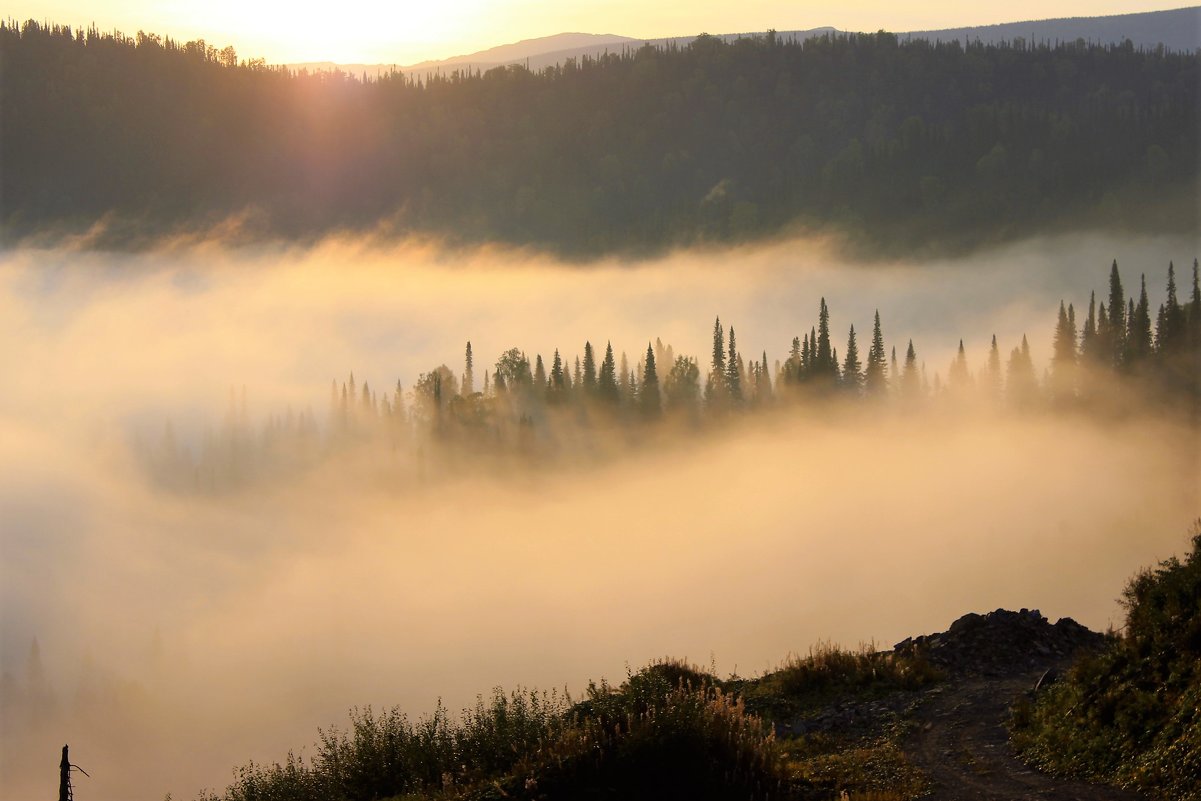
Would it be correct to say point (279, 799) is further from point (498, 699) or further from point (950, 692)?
point (950, 692)

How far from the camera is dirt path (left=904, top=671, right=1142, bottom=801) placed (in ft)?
68.8

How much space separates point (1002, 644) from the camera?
109ft

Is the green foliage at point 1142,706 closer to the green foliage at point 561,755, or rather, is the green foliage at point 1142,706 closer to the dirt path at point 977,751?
the dirt path at point 977,751

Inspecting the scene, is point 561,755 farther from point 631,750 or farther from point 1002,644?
point 1002,644

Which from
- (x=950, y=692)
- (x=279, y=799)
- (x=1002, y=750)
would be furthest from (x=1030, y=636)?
(x=279, y=799)

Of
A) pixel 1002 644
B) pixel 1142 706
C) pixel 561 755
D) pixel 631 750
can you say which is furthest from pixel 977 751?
pixel 1002 644

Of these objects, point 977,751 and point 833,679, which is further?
point 833,679

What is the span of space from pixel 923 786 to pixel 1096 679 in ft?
13.5

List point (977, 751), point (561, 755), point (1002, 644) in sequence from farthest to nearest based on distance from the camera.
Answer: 1. point (1002, 644)
2. point (977, 751)
3. point (561, 755)

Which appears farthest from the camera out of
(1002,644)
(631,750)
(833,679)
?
(1002,644)

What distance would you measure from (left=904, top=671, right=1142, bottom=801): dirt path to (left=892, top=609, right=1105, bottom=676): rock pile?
1.19 metres

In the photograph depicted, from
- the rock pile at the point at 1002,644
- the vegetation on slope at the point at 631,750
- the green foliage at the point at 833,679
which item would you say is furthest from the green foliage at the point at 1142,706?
the rock pile at the point at 1002,644

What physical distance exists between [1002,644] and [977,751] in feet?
30.7

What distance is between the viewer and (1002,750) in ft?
79.9
